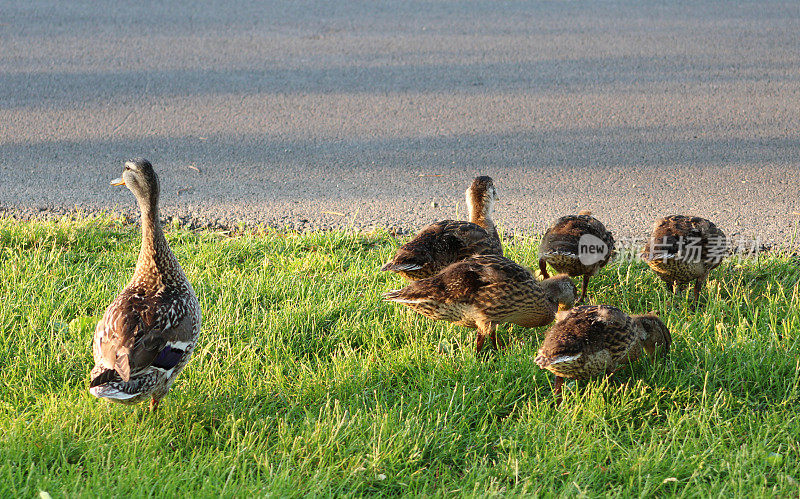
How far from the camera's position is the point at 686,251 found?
446 cm

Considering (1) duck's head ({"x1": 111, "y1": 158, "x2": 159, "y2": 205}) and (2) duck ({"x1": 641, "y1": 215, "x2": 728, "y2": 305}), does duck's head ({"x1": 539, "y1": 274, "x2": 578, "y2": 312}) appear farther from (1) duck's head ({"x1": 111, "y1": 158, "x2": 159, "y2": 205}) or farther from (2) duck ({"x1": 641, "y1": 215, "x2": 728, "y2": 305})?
(1) duck's head ({"x1": 111, "y1": 158, "x2": 159, "y2": 205})

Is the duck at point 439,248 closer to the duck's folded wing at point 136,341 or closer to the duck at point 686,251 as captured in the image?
the duck at point 686,251

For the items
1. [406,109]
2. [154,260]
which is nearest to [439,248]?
[154,260]

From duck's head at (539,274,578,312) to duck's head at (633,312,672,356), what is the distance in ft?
1.69

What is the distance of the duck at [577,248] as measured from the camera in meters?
4.58

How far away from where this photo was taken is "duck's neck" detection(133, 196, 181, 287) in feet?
12.1

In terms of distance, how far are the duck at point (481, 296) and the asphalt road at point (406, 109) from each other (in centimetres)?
161

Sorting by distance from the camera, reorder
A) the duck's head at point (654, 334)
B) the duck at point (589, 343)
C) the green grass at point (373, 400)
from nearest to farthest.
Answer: the green grass at point (373, 400) → the duck at point (589, 343) → the duck's head at point (654, 334)

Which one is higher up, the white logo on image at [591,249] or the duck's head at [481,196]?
the duck's head at [481,196]

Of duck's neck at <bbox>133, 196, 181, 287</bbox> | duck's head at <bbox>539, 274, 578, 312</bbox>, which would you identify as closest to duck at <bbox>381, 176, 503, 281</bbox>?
duck's head at <bbox>539, 274, 578, 312</bbox>

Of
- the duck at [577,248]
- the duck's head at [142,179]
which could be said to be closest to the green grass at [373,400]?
the duck at [577,248]

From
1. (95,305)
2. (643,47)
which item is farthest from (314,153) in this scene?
(643,47)

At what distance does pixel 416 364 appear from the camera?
4016 millimetres

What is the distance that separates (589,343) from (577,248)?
1.09m
